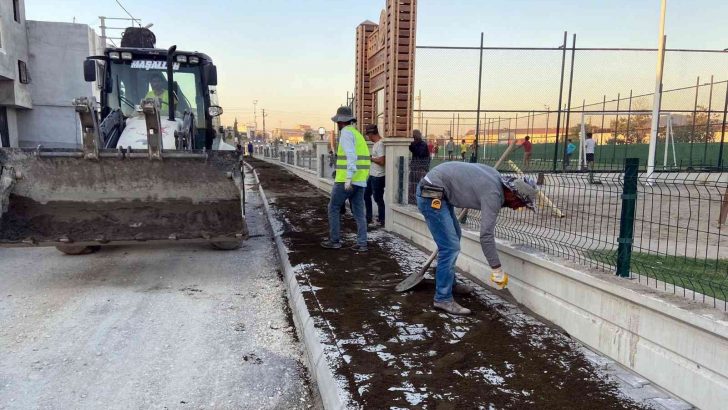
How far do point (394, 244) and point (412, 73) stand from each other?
459 cm

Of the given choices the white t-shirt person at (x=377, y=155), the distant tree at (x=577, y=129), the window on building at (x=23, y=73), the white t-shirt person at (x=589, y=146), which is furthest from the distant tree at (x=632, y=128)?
the window on building at (x=23, y=73)

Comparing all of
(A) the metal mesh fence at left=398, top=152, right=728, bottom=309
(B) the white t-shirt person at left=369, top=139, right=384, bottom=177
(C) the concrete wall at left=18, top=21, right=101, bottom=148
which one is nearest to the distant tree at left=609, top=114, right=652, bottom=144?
(A) the metal mesh fence at left=398, top=152, right=728, bottom=309

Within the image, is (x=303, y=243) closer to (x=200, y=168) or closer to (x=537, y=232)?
(x=200, y=168)

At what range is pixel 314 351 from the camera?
3.50 meters

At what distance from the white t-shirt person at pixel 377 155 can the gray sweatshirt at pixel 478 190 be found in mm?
3938

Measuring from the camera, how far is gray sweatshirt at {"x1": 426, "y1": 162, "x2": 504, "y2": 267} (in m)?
3.75

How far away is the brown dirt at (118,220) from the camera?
5227 mm

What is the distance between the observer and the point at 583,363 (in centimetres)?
325

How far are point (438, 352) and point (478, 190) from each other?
4.29 feet

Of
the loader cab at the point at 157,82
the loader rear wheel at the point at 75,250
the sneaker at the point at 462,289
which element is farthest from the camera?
the loader cab at the point at 157,82

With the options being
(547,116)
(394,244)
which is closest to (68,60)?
(547,116)

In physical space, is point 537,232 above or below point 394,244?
above

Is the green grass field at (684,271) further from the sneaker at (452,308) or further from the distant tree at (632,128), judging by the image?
the distant tree at (632,128)

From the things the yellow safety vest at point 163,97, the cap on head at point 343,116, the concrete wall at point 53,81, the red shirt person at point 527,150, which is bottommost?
the red shirt person at point 527,150
